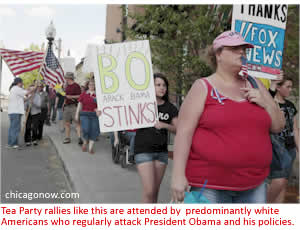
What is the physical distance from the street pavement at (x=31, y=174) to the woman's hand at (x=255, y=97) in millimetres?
3606

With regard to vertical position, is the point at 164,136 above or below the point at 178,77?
below

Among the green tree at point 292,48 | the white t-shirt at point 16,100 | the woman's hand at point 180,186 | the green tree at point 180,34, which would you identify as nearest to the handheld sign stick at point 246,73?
the woman's hand at point 180,186

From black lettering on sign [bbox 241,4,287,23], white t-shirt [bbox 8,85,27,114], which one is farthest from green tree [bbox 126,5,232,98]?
white t-shirt [bbox 8,85,27,114]

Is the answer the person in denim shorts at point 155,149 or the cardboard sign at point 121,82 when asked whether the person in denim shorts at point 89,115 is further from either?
the person in denim shorts at point 155,149

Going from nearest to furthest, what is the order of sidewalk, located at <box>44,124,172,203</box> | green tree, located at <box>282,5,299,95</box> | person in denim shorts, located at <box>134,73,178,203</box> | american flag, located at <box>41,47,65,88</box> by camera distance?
person in denim shorts, located at <box>134,73,178,203</box>, sidewalk, located at <box>44,124,172,203</box>, green tree, located at <box>282,5,299,95</box>, american flag, located at <box>41,47,65,88</box>

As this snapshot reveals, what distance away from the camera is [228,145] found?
86.1 inches

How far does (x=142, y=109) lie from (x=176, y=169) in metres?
1.93

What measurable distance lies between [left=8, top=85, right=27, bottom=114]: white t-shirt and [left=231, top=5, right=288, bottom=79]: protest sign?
22.9 feet

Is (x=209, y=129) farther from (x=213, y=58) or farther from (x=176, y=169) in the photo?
(x=213, y=58)

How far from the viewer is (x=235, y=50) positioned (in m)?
2.36

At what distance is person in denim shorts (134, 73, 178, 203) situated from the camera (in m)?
3.75

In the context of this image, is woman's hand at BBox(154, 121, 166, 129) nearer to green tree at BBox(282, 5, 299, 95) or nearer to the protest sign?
the protest sign

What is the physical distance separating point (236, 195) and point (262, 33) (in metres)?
2.62

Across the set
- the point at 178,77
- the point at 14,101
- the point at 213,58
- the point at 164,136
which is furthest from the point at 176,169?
the point at 14,101
